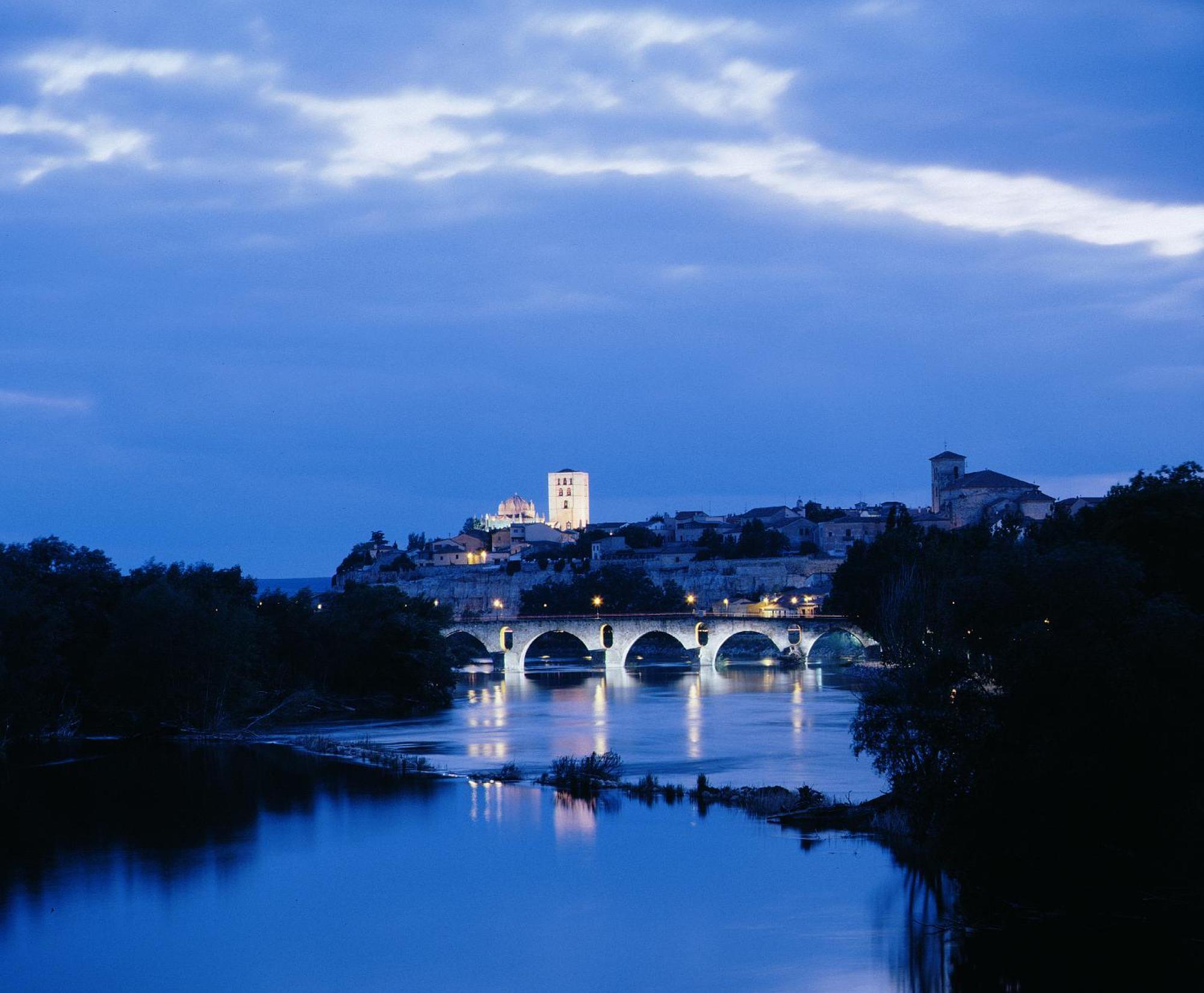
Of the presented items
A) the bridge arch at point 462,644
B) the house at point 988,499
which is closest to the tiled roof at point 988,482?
the house at point 988,499

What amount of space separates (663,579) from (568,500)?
5084 cm

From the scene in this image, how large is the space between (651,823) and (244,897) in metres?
6.16

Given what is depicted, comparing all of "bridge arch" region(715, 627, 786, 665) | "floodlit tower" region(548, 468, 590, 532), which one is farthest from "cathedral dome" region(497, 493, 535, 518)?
"bridge arch" region(715, 627, 786, 665)

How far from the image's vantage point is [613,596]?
88.5 meters

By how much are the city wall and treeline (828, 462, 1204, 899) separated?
6419 cm

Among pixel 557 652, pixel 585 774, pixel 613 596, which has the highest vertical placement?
pixel 613 596

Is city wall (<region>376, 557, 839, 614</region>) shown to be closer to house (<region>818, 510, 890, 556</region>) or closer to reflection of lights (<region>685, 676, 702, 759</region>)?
house (<region>818, 510, 890, 556</region>)

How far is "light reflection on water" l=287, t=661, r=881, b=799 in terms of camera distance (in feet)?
92.8

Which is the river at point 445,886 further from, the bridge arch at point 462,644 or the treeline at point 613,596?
the treeline at point 613,596

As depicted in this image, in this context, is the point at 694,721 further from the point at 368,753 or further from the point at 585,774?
the point at 585,774

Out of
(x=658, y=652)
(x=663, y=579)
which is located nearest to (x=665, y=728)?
(x=658, y=652)

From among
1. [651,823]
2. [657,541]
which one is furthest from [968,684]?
[657,541]

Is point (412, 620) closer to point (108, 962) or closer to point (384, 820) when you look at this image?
point (384, 820)

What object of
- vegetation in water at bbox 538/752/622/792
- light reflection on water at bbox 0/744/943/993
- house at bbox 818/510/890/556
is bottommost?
light reflection on water at bbox 0/744/943/993
